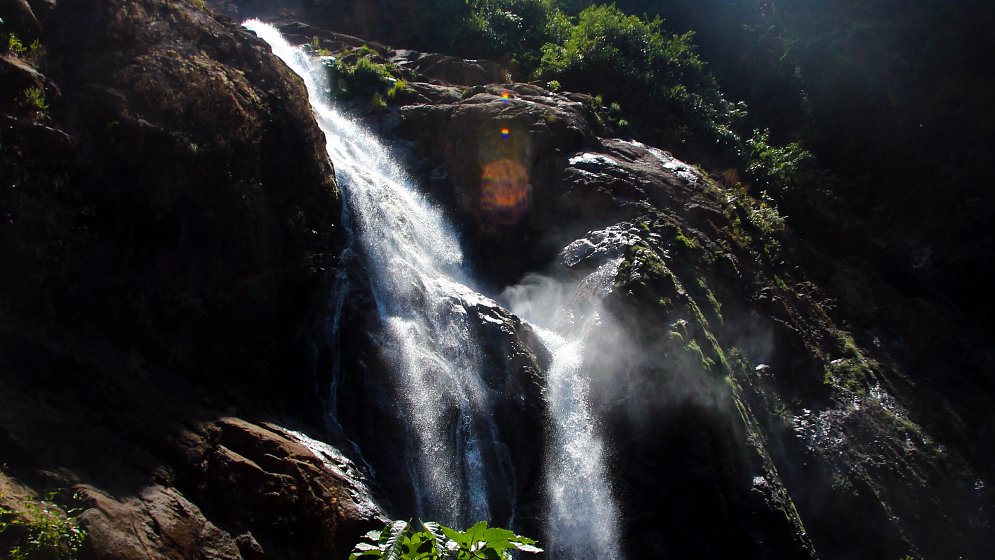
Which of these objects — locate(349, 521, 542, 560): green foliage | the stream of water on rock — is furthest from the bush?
locate(349, 521, 542, 560): green foliage

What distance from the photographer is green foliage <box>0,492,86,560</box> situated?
6.76 meters

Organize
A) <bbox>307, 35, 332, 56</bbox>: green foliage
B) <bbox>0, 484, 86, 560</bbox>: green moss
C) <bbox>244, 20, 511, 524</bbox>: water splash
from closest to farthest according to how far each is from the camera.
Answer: <bbox>0, 484, 86, 560</bbox>: green moss < <bbox>244, 20, 511, 524</bbox>: water splash < <bbox>307, 35, 332, 56</bbox>: green foliage

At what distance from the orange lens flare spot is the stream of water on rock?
10.3 feet

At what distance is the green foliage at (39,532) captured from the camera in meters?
6.76

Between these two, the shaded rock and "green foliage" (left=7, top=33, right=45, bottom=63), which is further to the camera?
the shaded rock

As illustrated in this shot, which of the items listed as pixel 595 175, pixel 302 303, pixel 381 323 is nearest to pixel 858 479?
pixel 595 175

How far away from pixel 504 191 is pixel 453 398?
337 inches

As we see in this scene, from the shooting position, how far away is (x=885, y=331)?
2181 cm

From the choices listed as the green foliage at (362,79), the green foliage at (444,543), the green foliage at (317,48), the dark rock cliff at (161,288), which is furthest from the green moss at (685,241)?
the green foliage at (444,543)

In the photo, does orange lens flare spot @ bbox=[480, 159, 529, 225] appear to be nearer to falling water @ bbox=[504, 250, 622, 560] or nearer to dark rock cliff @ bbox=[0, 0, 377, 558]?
falling water @ bbox=[504, 250, 622, 560]

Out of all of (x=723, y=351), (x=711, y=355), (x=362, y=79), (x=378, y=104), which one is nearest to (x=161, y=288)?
(x=711, y=355)

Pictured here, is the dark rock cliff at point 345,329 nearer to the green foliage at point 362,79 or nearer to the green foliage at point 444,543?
the green foliage at point 362,79

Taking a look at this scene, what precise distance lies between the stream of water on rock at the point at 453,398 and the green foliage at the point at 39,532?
585 centimetres

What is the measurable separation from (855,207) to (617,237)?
13027 mm
